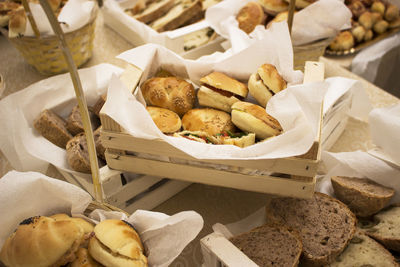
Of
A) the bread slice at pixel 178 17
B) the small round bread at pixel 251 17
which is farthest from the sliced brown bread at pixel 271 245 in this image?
the bread slice at pixel 178 17

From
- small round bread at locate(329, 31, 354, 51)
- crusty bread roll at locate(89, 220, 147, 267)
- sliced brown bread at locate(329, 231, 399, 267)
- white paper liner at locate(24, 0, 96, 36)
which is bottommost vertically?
sliced brown bread at locate(329, 231, 399, 267)

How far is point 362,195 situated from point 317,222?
6.2 inches

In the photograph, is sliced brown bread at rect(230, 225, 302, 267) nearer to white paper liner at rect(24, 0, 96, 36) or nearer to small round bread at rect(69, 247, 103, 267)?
small round bread at rect(69, 247, 103, 267)

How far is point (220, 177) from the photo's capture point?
966mm

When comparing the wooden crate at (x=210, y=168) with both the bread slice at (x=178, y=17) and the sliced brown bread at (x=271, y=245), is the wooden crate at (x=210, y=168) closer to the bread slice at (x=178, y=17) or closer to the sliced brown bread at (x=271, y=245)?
the sliced brown bread at (x=271, y=245)

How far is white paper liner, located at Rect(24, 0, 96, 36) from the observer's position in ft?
4.60

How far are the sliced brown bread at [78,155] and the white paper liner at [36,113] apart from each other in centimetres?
4

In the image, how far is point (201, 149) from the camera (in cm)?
90

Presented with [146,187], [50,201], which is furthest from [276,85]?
[50,201]

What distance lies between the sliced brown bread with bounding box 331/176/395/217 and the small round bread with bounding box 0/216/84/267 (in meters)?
0.75

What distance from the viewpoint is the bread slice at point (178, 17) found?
180 cm

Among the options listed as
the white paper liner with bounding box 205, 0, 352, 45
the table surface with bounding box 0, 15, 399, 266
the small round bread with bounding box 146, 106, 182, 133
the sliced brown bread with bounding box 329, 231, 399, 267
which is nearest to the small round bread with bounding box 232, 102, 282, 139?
the small round bread with bounding box 146, 106, 182, 133

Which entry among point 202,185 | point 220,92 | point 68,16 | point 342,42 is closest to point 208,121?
point 220,92

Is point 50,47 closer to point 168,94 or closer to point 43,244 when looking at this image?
point 168,94
